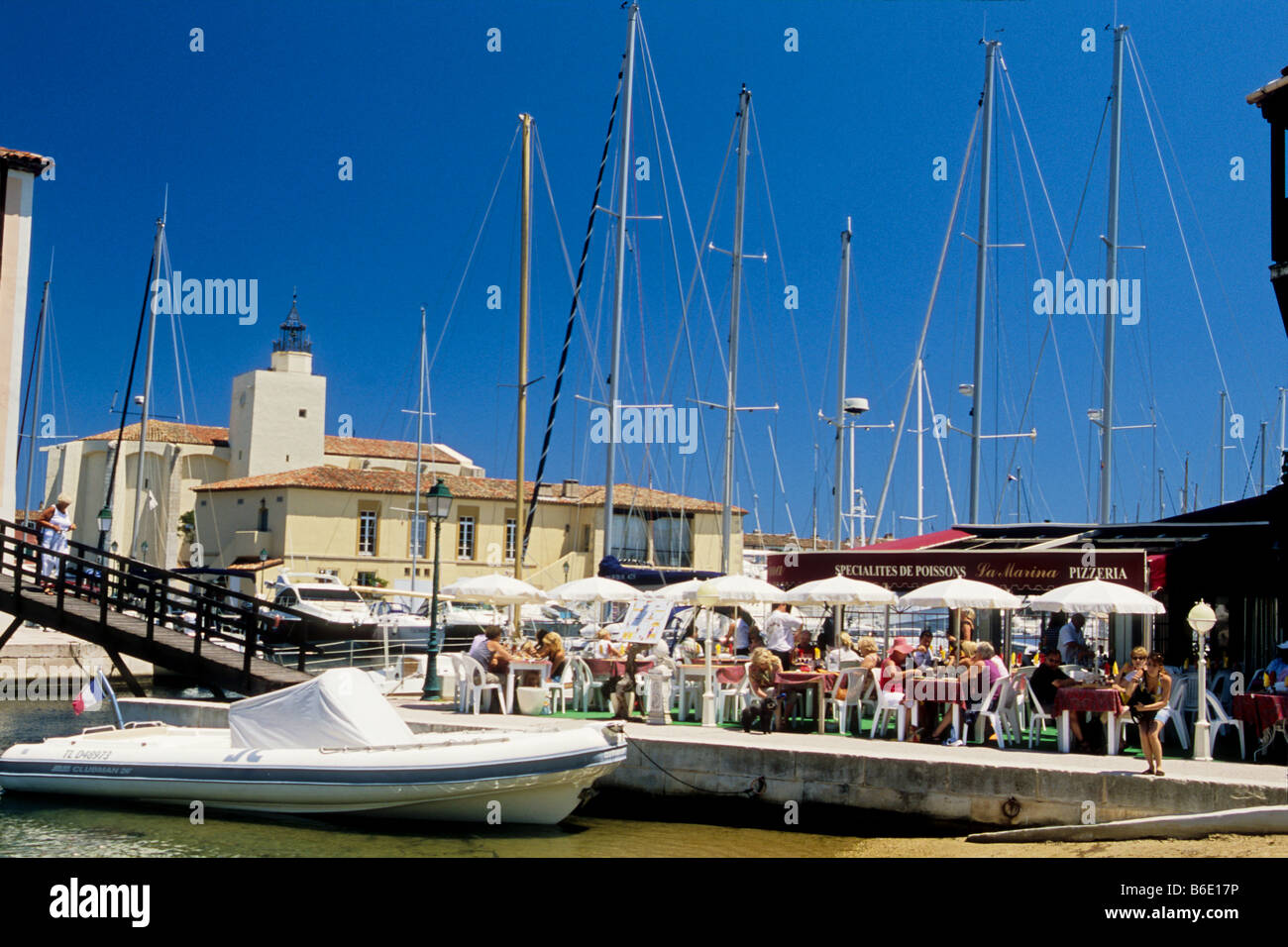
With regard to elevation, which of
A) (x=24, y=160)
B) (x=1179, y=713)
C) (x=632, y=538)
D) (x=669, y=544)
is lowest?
(x=1179, y=713)

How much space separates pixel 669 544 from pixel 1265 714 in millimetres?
49057

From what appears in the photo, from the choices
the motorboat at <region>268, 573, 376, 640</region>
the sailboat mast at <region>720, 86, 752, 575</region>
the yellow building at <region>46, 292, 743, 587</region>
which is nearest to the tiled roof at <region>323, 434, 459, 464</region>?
the yellow building at <region>46, 292, 743, 587</region>

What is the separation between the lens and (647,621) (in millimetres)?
30844

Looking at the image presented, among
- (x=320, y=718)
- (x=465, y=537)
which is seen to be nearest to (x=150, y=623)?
(x=320, y=718)

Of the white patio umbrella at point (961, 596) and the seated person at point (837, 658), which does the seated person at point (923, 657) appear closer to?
the seated person at point (837, 658)

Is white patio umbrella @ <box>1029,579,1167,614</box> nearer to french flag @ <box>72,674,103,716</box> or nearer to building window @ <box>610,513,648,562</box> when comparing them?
A: french flag @ <box>72,674,103,716</box>

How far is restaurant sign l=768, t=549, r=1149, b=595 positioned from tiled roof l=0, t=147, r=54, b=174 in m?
20.0

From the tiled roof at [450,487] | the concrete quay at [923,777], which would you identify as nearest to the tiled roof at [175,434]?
the tiled roof at [450,487]

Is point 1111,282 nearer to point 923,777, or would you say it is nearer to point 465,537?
point 923,777

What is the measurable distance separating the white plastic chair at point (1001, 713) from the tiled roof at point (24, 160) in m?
24.4

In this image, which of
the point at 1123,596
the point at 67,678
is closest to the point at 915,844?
the point at 1123,596

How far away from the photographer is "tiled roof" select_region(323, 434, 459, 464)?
247 feet
